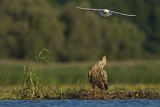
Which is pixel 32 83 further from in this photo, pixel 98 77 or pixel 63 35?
pixel 63 35

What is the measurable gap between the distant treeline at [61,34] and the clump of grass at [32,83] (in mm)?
29913

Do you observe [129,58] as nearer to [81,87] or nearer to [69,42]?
[69,42]

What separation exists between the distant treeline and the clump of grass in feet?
98.1

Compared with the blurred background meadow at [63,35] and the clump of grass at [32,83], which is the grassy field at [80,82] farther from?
the blurred background meadow at [63,35]

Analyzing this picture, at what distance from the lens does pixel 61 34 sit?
52469 mm

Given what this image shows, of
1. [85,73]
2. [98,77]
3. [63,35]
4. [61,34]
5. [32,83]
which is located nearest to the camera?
[32,83]

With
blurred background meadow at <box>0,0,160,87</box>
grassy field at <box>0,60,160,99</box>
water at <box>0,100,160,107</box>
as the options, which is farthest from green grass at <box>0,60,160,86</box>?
water at <box>0,100,160,107</box>

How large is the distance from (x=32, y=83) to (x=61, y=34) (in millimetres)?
32693

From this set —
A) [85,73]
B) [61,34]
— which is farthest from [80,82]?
[61,34]

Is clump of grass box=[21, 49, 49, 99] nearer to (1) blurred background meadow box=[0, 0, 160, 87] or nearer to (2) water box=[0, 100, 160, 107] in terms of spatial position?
(2) water box=[0, 100, 160, 107]

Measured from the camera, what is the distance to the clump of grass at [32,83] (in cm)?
1972

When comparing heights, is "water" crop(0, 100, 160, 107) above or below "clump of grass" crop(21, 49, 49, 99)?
below

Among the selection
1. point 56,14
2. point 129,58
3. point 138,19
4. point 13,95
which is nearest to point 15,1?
point 56,14

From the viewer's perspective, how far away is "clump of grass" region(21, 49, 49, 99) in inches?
776
